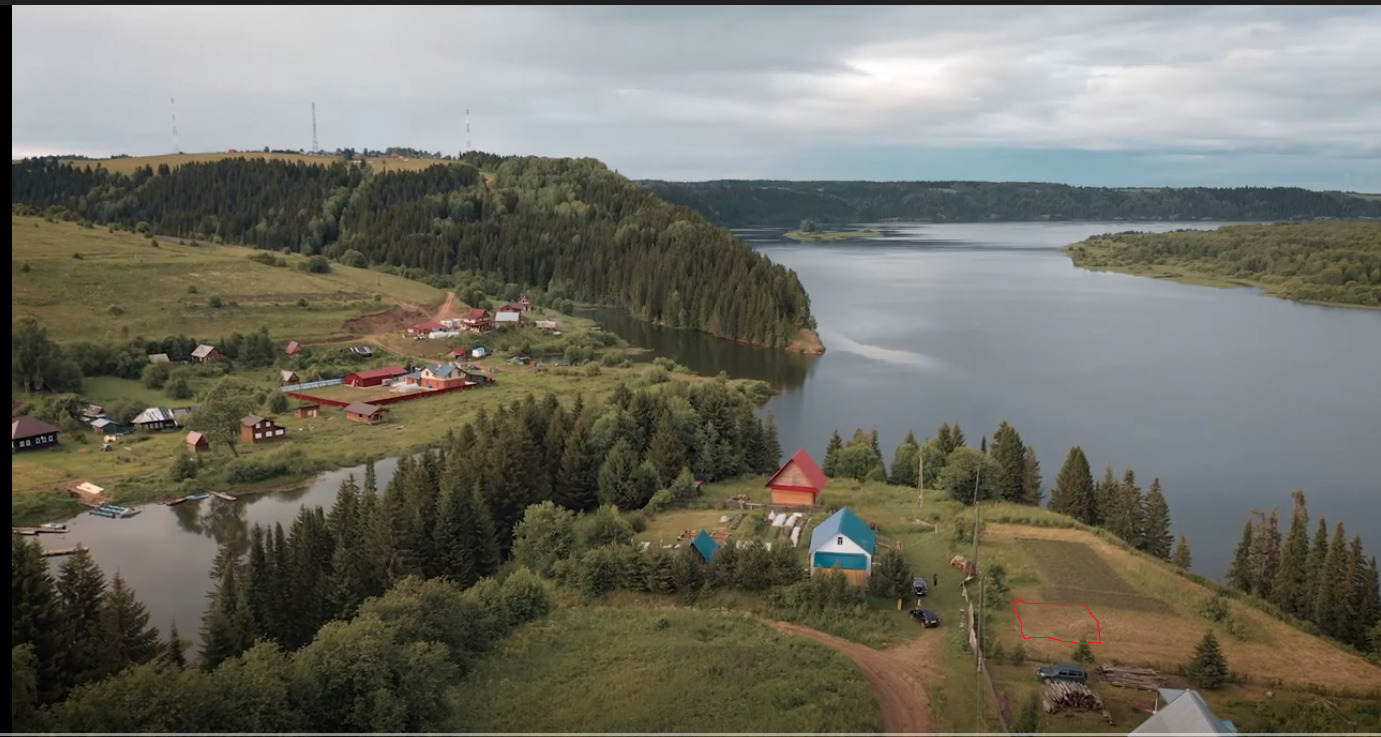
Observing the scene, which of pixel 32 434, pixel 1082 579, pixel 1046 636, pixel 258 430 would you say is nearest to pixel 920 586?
pixel 1046 636

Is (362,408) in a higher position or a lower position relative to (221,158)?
lower

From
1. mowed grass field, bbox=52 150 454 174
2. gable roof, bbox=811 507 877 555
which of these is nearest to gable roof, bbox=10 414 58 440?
gable roof, bbox=811 507 877 555

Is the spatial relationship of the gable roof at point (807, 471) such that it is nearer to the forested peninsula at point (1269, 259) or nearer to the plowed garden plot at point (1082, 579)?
the plowed garden plot at point (1082, 579)

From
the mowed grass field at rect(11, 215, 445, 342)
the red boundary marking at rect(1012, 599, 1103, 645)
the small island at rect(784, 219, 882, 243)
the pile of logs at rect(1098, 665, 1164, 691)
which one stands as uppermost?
the small island at rect(784, 219, 882, 243)

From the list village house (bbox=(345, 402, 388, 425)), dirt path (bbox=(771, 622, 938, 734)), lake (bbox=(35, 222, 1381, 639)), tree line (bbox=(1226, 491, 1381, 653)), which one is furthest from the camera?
village house (bbox=(345, 402, 388, 425))

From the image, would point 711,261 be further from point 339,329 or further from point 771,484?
point 771,484

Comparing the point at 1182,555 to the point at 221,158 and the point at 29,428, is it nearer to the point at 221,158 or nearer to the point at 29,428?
the point at 29,428

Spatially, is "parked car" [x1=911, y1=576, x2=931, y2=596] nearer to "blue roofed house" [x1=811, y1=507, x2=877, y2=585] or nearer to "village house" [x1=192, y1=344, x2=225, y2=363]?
"blue roofed house" [x1=811, y1=507, x2=877, y2=585]
